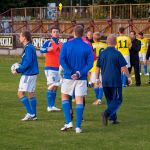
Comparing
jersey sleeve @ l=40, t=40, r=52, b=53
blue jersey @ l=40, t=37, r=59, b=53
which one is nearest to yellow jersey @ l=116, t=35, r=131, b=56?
blue jersey @ l=40, t=37, r=59, b=53

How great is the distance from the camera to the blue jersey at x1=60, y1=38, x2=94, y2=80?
12086 mm

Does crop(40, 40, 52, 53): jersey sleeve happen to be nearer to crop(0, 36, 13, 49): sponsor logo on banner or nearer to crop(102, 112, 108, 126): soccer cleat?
crop(102, 112, 108, 126): soccer cleat

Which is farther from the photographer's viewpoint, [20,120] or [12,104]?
[12,104]

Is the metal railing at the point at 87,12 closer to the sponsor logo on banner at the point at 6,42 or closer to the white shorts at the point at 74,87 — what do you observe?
the sponsor logo on banner at the point at 6,42

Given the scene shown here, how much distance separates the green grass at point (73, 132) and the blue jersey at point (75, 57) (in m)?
1.26

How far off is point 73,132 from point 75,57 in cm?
154

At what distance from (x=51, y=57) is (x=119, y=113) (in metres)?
2.26

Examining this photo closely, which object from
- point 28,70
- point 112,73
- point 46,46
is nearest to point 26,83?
point 28,70

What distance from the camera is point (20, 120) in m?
14.1

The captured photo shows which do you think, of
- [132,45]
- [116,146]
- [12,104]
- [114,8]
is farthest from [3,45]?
[116,146]

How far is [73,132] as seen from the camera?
1238 centimetres

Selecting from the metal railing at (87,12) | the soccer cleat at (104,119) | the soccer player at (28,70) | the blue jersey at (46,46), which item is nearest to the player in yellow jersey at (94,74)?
the blue jersey at (46,46)

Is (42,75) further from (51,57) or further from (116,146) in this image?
(116,146)

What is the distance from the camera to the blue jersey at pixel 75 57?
476 inches
